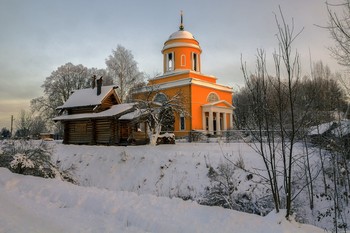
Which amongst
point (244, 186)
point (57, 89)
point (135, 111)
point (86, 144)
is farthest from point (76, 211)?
point (57, 89)

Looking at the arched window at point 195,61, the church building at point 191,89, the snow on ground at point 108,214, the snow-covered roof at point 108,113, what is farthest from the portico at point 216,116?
the snow on ground at point 108,214

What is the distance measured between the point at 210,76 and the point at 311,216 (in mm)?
25379

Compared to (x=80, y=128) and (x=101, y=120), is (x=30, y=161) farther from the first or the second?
(x=80, y=128)

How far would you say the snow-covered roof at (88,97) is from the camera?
24.0 meters

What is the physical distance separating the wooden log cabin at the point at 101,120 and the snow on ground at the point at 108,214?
13.7 m

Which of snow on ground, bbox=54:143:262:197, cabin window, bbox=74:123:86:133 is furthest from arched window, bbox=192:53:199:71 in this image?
snow on ground, bbox=54:143:262:197

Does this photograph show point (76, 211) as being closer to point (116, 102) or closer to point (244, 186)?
point (244, 186)

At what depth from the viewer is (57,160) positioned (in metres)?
19.7

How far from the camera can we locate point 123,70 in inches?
1463

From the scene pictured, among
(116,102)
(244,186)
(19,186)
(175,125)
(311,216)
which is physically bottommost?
(311,216)

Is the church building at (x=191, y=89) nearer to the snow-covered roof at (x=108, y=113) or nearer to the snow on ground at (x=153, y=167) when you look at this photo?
the snow-covered roof at (x=108, y=113)

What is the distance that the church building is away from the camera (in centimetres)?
2894

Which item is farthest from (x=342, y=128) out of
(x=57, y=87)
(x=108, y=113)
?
(x=57, y=87)

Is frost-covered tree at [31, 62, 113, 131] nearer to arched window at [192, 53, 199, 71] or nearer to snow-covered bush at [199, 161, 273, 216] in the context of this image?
arched window at [192, 53, 199, 71]
